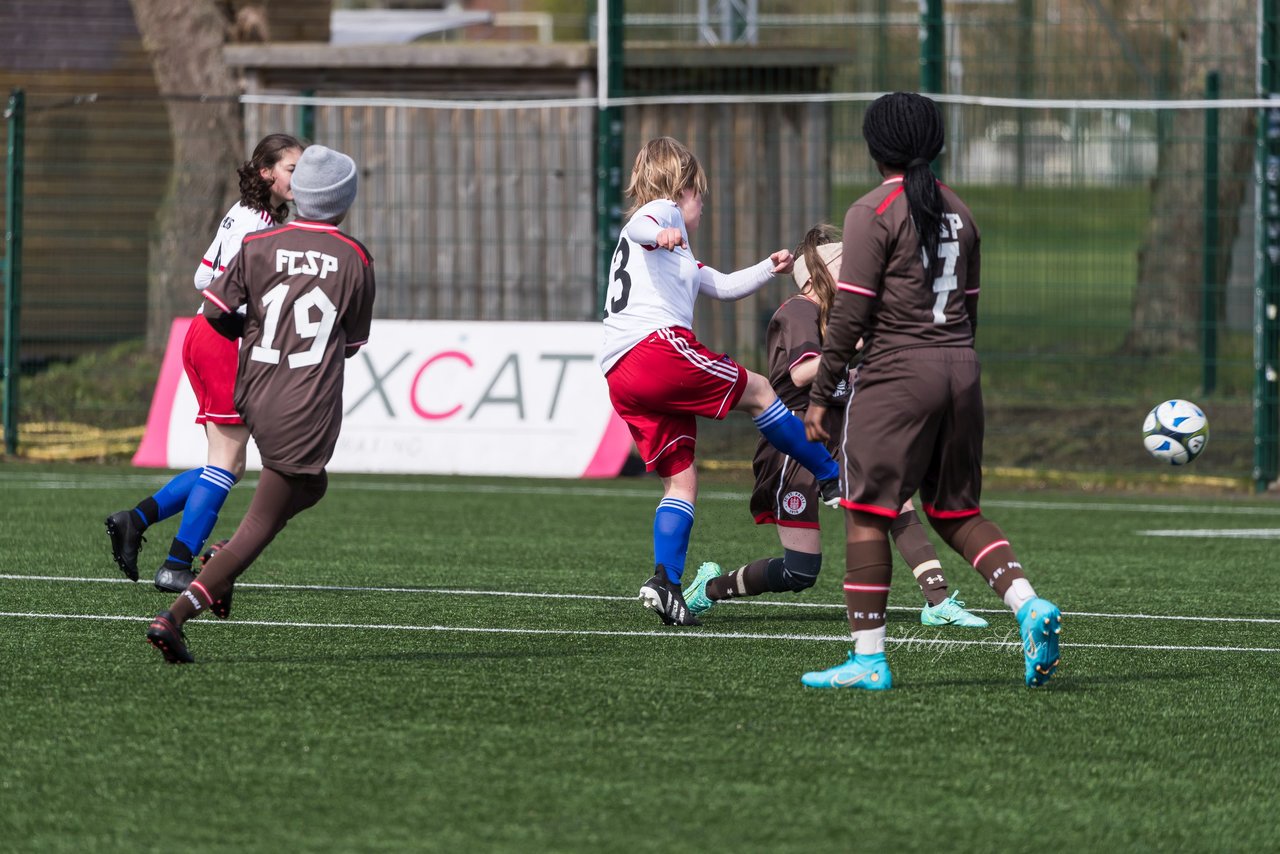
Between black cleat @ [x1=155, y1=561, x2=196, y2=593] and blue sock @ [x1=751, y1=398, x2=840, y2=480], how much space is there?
230cm

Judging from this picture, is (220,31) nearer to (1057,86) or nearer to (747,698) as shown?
(1057,86)

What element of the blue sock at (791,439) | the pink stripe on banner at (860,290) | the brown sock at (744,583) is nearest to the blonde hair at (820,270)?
the blue sock at (791,439)

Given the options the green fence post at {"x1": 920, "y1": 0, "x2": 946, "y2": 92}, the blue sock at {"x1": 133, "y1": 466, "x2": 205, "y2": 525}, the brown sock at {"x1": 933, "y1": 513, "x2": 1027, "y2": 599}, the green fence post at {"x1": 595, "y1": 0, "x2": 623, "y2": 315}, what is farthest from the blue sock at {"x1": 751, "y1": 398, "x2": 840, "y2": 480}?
the green fence post at {"x1": 595, "y1": 0, "x2": 623, "y2": 315}

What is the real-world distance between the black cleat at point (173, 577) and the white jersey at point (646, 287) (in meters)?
1.86

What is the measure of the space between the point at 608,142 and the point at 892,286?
27.9ft

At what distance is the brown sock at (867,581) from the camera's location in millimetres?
5879

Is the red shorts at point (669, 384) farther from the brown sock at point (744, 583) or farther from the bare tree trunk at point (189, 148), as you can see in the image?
the bare tree trunk at point (189, 148)

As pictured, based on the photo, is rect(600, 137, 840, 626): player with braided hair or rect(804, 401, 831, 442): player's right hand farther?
rect(600, 137, 840, 626): player with braided hair

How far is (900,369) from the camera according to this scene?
5793 mm

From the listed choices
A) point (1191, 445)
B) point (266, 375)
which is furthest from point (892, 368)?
point (1191, 445)

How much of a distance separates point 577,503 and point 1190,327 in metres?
4.91

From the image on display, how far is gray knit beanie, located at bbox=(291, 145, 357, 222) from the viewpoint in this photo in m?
6.32

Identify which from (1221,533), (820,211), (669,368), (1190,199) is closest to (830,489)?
(669,368)

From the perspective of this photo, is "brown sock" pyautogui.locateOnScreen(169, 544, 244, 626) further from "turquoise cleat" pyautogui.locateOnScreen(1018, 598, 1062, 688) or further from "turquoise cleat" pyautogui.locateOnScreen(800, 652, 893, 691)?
"turquoise cleat" pyautogui.locateOnScreen(1018, 598, 1062, 688)
